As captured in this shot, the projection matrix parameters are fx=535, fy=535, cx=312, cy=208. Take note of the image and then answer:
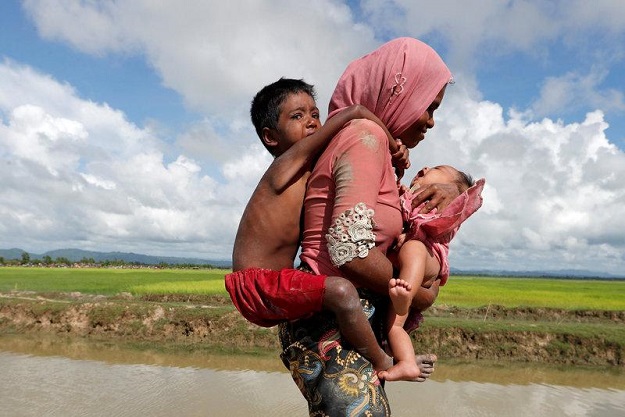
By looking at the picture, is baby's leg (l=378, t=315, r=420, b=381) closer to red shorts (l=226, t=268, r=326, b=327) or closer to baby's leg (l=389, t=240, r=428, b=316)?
baby's leg (l=389, t=240, r=428, b=316)

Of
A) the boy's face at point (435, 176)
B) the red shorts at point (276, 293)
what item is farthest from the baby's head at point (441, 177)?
the red shorts at point (276, 293)

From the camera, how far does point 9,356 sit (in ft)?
29.0

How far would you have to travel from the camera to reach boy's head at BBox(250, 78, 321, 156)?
1685 mm

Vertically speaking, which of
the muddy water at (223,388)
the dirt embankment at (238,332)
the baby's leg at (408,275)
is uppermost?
the baby's leg at (408,275)

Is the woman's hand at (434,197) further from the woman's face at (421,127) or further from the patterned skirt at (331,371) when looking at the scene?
the patterned skirt at (331,371)

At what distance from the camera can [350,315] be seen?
54.5 inches

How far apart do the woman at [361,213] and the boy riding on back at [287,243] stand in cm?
4

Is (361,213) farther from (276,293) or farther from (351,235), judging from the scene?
(276,293)

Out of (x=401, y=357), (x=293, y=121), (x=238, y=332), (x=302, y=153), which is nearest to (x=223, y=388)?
(x=238, y=332)

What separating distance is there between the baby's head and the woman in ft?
1.05

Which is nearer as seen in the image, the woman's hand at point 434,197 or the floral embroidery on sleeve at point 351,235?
the floral embroidery on sleeve at point 351,235

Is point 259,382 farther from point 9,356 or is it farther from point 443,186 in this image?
point 443,186

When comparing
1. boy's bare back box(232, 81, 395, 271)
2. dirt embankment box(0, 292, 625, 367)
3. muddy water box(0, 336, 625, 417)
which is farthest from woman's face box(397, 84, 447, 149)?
dirt embankment box(0, 292, 625, 367)

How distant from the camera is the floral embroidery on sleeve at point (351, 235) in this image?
1349 millimetres
